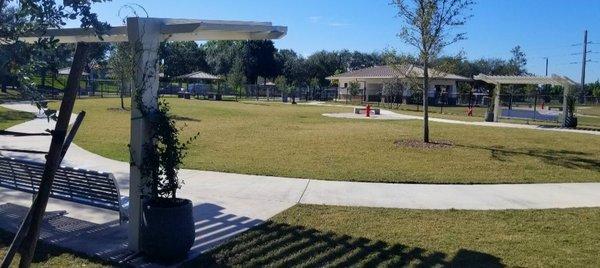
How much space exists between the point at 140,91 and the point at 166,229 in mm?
1413

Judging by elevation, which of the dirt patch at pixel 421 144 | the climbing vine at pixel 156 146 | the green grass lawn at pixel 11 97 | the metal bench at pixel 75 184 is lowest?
the dirt patch at pixel 421 144

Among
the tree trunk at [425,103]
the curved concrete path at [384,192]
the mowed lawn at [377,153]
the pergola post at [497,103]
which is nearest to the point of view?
the curved concrete path at [384,192]

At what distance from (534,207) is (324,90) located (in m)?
58.4

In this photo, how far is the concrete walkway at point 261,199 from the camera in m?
6.64

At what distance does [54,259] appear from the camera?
5.62m

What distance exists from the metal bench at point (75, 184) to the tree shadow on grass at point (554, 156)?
10.1 meters

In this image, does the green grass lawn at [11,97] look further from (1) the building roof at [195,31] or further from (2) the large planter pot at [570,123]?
(2) the large planter pot at [570,123]

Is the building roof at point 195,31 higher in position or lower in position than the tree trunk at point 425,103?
higher

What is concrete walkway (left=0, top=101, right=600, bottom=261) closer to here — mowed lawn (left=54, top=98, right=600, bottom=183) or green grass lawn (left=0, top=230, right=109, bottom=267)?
green grass lawn (left=0, top=230, right=109, bottom=267)

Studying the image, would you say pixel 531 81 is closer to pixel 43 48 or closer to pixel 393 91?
pixel 393 91

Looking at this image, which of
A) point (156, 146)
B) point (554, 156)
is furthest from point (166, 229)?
point (554, 156)

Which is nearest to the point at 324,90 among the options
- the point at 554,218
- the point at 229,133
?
the point at 229,133

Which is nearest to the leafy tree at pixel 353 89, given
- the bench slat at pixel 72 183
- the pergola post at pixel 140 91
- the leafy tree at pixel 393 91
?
the leafy tree at pixel 393 91

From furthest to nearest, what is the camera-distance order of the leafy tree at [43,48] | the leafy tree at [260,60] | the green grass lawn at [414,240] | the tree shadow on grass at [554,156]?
the leafy tree at [260,60] < the tree shadow on grass at [554,156] < the green grass lawn at [414,240] < the leafy tree at [43,48]
